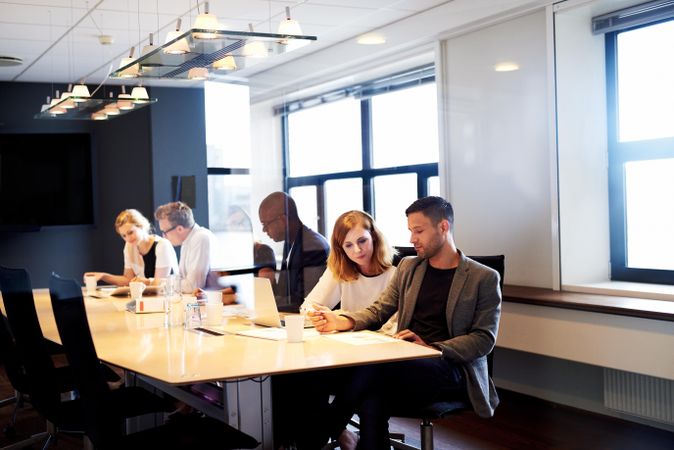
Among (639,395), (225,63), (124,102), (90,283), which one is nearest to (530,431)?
(639,395)

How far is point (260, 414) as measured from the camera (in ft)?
9.98

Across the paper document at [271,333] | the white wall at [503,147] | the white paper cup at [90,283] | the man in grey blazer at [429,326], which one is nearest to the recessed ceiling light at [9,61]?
the white paper cup at [90,283]

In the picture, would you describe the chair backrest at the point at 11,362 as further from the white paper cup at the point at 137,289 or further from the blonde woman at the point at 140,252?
the blonde woman at the point at 140,252

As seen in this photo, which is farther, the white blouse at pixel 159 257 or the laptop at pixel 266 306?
the white blouse at pixel 159 257

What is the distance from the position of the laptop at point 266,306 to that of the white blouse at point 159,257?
6.67ft

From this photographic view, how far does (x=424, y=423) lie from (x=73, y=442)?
2299 mm

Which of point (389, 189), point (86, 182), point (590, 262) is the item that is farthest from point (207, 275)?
point (86, 182)

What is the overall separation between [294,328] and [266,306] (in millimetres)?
495

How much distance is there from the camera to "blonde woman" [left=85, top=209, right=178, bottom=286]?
5652 millimetres

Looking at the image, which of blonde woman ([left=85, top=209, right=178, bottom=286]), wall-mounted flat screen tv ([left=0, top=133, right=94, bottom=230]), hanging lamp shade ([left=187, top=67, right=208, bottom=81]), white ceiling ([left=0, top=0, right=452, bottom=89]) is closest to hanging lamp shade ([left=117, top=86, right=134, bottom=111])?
white ceiling ([left=0, top=0, right=452, bottom=89])

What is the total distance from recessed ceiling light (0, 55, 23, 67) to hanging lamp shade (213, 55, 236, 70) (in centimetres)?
381

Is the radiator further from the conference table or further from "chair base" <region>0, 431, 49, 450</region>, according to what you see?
"chair base" <region>0, 431, 49, 450</region>

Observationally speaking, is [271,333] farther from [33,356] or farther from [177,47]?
[177,47]

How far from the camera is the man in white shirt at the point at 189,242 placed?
526cm
